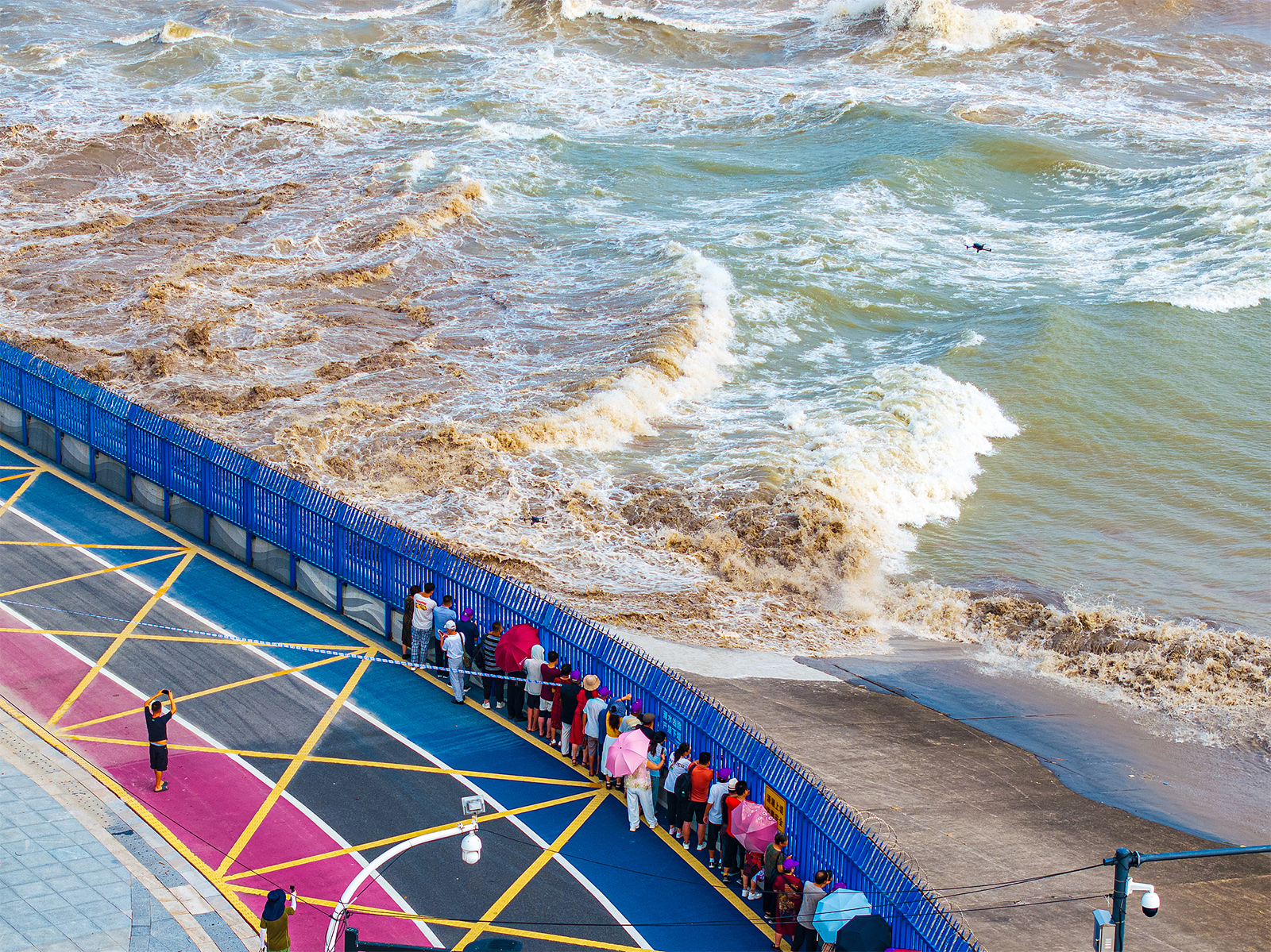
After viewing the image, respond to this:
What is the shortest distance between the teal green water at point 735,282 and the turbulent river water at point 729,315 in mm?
145

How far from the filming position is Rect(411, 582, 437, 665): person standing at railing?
16.4 m

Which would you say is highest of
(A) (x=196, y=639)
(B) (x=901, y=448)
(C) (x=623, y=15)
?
(C) (x=623, y=15)

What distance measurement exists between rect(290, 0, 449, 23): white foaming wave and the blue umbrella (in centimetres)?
7263

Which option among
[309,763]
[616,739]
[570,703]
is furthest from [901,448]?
[309,763]

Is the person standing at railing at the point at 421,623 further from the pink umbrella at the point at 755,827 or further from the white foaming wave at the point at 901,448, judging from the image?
the white foaming wave at the point at 901,448

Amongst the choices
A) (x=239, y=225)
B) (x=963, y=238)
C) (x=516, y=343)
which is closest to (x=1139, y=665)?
(x=516, y=343)

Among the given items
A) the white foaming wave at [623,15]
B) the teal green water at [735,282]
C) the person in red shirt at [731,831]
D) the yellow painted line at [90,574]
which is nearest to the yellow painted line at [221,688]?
the yellow painted line at [90,574]

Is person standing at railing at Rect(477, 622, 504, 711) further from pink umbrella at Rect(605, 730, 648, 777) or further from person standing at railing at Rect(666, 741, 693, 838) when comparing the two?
person standing at railing at Rect(666, 741, 693, 838)

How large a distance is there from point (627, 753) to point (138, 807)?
5.39 meters

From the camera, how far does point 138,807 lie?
44.4 ft

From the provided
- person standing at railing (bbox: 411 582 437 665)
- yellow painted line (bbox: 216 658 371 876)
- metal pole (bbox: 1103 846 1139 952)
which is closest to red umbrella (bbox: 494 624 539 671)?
person standing at railing (bbox: 411 582 437 665)

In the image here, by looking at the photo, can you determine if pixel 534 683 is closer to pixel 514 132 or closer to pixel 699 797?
pixel 699 797

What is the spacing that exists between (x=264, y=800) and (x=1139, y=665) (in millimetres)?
13999

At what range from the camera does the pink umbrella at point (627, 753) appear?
14.0 metres
